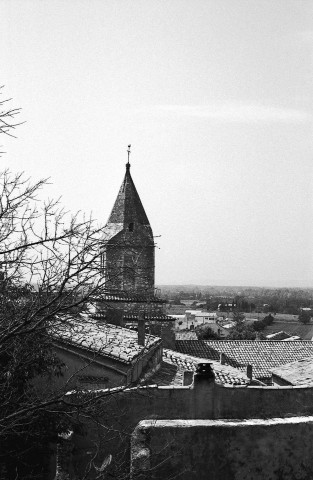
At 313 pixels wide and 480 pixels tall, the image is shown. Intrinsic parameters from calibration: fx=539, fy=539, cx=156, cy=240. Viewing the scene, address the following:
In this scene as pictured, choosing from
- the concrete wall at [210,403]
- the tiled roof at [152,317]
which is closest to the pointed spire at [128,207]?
the tiled roof at [152,317]

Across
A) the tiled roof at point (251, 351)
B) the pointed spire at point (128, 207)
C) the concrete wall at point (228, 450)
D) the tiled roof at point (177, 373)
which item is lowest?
the tiled roof at point (251, 351)

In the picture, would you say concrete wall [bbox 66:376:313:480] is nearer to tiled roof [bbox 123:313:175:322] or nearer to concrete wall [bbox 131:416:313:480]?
concrete wall [bbox 131:416:313:480]

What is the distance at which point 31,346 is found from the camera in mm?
6562

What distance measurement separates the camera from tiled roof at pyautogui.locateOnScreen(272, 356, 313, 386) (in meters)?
14.9

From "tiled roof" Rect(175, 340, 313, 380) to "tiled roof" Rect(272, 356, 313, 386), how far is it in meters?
7.27

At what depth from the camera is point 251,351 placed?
2806cm

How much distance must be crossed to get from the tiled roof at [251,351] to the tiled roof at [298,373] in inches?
286

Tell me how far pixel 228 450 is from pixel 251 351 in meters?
23.5

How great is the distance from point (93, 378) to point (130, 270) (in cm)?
713

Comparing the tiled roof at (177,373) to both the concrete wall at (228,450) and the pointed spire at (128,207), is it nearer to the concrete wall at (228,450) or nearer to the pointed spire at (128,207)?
the concrete wall at (228,450)

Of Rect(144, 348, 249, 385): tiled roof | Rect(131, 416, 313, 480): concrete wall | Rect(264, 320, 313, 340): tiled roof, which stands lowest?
Rect(264, 320, 313, 340): tiled roof

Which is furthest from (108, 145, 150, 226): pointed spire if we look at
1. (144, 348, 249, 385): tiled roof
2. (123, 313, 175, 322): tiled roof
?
(144, 348, 249, 385): tiled roof

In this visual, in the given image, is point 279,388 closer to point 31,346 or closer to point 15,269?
point 31,346

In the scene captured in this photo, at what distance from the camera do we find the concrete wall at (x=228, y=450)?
5297 mm
